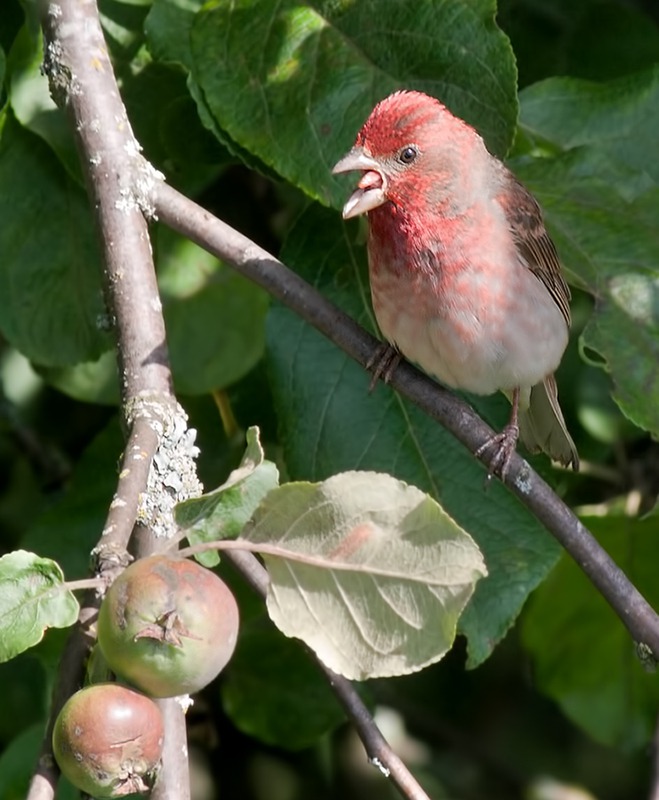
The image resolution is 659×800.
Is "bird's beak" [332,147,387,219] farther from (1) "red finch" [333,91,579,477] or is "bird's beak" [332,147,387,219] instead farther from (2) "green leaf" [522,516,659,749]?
(2) "green leaf" [522,516,659,749]

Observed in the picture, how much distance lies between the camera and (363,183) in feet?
9.39

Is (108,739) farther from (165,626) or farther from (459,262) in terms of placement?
(459,262)

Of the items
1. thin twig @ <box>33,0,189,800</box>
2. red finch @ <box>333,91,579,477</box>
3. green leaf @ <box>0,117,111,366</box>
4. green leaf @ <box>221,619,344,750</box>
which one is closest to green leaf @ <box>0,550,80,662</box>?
thin twig @ <box>33,0,189,800</box>

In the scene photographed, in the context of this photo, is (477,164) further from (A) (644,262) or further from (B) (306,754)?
(B) (306,754)

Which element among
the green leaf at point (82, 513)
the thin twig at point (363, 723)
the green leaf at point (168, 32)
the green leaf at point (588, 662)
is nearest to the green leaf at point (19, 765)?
the green leaf at point (82, 513)

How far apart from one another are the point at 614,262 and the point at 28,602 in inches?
64.4

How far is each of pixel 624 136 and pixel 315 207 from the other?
737 mm

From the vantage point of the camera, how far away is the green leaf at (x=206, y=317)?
3.13 m

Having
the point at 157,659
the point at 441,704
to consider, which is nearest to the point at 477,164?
the point at 157,659

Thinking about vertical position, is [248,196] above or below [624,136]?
below

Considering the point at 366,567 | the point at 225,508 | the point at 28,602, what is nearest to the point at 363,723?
the point at 366,567

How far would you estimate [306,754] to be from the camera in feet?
14.3

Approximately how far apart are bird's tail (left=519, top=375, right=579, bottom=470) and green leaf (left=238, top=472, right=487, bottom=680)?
1.46 meters

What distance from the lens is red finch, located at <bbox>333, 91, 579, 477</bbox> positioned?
293 cm
